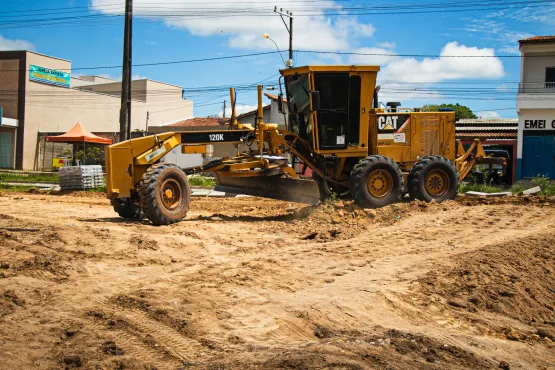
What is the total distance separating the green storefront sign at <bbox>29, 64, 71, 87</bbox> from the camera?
4422cm

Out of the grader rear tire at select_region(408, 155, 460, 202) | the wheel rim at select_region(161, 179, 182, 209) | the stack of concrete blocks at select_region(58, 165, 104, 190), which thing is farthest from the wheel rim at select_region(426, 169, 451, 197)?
the stack of concrete blocks at select_region(58, 165, 104, 190)

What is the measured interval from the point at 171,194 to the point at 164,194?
17cm

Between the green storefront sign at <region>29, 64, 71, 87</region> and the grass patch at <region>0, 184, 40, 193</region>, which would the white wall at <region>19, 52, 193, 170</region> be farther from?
the grass patch at <region>0, 184, 40, 193</region>

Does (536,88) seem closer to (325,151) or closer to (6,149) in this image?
(325,151)

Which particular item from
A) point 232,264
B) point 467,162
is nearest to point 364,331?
point 232,264

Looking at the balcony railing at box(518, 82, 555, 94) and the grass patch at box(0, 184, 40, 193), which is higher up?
the balcony railing at box(518, 82, 555, 94)

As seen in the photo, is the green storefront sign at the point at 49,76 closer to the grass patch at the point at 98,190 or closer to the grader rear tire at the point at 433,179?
the grass patch at the point at 98,190

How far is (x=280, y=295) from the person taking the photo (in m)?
6.72

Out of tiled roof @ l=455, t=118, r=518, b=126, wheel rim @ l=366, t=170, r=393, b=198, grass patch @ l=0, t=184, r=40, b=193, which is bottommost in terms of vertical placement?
grass patch @ l=0, t=184, r=40, b=193

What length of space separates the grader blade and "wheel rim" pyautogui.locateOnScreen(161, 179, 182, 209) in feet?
6.37

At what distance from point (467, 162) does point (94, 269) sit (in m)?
10.8

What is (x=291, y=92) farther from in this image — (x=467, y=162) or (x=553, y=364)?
(x=553, y=364)

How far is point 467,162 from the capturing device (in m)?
15.4

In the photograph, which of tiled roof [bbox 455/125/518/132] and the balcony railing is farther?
tiled roof [bbox 455/125/518/132]
